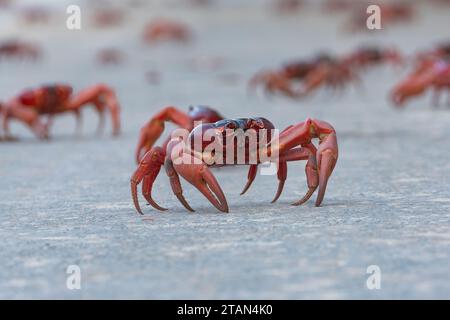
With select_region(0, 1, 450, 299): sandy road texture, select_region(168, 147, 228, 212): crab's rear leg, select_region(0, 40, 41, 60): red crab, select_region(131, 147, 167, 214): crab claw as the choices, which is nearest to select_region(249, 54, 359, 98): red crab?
select_region(0, 1, 450, 299): sandy road texture

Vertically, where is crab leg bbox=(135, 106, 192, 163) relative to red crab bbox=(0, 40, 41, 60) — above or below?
below

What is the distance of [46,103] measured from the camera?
33.7ft

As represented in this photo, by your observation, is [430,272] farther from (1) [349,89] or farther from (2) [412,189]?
(1) [349,89]

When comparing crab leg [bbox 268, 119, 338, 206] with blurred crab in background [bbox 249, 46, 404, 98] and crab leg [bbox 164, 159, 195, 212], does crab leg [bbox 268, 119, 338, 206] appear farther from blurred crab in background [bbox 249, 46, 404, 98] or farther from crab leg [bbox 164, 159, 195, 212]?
blurred crab in background [bbox 249, 46, 404, 98]

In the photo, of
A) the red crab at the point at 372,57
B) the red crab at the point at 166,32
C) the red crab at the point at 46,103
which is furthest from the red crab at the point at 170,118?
the red crab at the point at 166,32

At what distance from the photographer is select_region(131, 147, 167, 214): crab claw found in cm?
531

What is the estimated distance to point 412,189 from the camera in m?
6.11

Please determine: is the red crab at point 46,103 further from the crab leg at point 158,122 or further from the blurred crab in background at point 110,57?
the blurred crab in background at point 110,57

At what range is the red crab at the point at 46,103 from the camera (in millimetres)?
10125

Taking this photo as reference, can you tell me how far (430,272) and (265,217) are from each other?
1406mm

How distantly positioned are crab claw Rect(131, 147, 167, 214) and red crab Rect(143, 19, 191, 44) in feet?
56.6

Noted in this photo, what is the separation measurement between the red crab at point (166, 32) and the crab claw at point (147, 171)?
56.6 feet

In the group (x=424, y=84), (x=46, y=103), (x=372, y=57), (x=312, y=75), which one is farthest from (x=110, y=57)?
(x=46, y=103)
